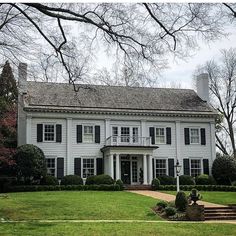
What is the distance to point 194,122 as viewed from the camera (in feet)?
124

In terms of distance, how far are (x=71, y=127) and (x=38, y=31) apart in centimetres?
2375

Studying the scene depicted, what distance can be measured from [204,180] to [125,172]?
20.0 feet

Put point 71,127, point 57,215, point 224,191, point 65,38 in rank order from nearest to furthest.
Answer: point 65,38 < point 57,215 < point 224,191 < point 71,127

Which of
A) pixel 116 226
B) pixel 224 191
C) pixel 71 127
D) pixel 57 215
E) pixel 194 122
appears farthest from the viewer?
pixel 194 122

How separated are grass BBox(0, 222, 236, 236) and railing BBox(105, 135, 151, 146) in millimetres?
18084

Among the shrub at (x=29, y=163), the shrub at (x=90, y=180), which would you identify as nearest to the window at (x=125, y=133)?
the shrub at (x=90, y=180)

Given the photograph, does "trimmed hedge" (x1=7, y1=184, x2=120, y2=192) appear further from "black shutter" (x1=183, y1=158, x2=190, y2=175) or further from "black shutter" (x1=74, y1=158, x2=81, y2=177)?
"black shutter" (x1=183, y1=158, x2=190, y2=175)

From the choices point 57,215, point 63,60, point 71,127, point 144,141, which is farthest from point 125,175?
point 63,60

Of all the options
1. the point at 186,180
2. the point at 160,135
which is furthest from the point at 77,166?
the point at 186,180

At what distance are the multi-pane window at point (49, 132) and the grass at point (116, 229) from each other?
1892cm

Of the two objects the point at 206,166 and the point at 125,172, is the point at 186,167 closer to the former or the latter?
the point at 206,166

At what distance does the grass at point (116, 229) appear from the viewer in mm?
14141

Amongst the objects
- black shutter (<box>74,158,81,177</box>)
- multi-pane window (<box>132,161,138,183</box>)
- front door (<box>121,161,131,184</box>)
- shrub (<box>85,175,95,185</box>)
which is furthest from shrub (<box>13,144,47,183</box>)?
multi-pane window (<box>132,161,138,183</box>)

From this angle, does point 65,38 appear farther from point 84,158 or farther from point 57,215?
point 84,158
